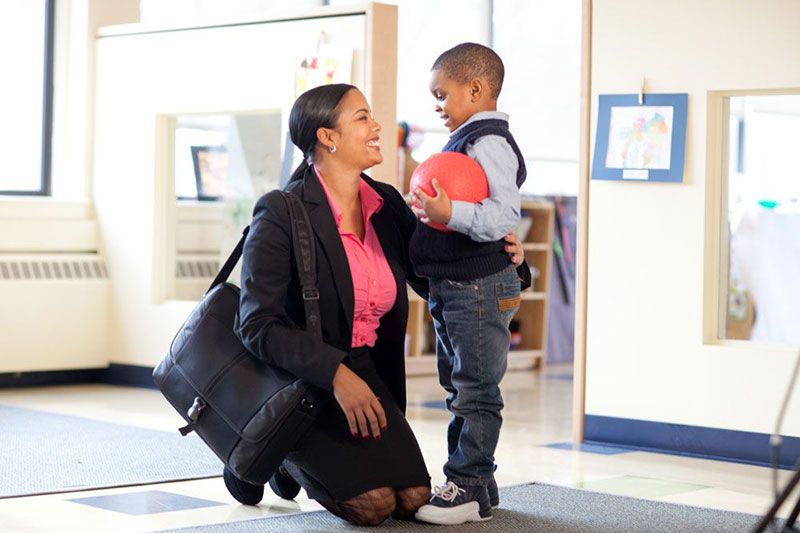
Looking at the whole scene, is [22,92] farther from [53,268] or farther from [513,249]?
[513,249]

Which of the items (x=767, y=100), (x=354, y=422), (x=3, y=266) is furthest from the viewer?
(x=3, y=266)

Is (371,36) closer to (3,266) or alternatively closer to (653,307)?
(653,307)

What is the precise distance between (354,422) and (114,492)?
34.9 inches

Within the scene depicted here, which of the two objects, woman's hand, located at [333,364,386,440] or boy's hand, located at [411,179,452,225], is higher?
boy's hand, located at [411,179,452,225]

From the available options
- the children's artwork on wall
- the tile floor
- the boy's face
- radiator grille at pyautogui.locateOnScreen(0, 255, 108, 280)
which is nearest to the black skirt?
the tile floor

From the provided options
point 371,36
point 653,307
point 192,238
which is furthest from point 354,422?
point 192,238

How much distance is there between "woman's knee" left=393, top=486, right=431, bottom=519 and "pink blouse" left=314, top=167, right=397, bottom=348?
0.36m

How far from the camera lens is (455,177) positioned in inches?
104

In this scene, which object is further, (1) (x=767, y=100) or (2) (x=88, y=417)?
(2) (x=88, y=417)

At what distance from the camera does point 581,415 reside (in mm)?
4129

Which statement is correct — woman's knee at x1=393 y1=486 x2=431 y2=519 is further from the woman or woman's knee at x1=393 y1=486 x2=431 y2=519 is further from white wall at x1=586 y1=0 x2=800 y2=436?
white wall at x1=586 y1=0 x2=800 y2=436

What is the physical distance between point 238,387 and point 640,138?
190 cm

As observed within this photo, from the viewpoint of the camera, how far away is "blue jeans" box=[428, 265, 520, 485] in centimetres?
270

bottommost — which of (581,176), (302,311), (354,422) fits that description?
(354,422)
